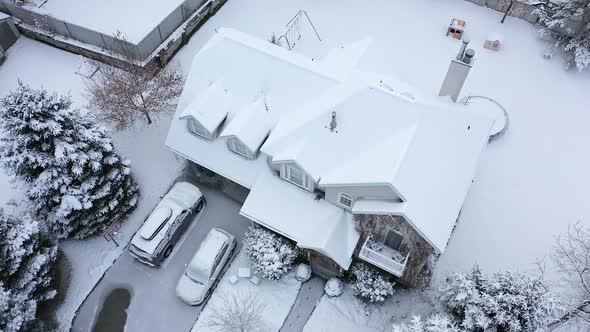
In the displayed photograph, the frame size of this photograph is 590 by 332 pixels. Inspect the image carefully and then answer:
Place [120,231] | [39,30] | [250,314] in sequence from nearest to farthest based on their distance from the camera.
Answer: [250,314] < [120,231] < [39,30]

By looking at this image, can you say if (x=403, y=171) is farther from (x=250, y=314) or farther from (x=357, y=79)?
(x=250, y=314)

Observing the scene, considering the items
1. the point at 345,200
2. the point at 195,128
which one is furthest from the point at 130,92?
the point at 345,200

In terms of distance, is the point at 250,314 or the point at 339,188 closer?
the point at 339,188

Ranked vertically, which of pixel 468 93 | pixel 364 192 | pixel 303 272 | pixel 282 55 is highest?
pixel 468 93

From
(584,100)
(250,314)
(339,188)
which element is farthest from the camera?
(584,100)

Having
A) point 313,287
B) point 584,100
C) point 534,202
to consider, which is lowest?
point 313,287

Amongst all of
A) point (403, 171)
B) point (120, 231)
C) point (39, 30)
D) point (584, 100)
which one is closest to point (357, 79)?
point (403, 171)

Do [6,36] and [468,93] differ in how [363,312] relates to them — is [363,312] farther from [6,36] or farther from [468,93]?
[6,36]

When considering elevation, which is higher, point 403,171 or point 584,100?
point 584,100
